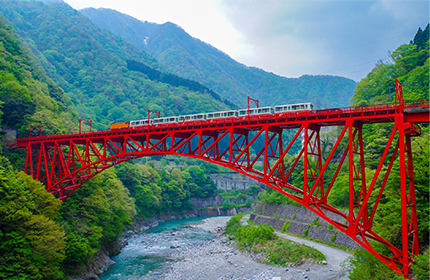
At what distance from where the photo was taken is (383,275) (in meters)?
17.1

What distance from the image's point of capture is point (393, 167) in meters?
21.6

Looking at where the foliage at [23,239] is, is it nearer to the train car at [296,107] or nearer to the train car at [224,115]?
the train car at [224,115]

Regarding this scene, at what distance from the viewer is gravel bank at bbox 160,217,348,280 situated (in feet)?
82.3

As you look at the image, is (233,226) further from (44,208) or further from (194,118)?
(44,208)

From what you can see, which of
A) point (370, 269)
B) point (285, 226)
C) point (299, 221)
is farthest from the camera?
point (285, 226)

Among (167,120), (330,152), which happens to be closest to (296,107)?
(330,152)

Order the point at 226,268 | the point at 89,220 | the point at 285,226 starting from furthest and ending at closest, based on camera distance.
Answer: the point at 285,226 < the point at 89,220 < the point at 226,268

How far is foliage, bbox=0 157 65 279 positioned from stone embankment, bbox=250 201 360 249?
26557 mm

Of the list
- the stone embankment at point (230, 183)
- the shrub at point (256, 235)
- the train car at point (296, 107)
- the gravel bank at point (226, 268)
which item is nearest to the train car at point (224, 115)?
the train car at point (296, 107)

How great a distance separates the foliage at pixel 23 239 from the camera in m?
19.6

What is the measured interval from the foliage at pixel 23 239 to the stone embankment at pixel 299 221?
26.6 metres

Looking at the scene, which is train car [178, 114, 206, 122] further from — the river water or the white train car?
→ the river water

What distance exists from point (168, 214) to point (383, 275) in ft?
203

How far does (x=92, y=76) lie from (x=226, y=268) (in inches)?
4734
